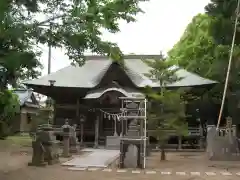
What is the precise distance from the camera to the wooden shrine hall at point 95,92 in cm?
2053

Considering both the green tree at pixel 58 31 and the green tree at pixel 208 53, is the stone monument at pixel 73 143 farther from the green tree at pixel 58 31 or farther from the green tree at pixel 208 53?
the green tree at pixel 58 31

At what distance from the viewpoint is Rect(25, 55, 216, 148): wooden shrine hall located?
67.4 ft

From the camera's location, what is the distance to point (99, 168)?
1128 centimetres

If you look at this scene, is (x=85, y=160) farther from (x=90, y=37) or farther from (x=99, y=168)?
(x=90, y=37)

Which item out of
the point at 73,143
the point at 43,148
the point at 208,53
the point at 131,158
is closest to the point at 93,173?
the point at 131,158

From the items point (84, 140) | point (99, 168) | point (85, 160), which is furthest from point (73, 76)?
point (99, 168)

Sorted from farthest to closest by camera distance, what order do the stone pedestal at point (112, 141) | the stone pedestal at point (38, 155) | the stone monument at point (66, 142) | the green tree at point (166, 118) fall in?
the stone pedestal at point (112, 141) < the stone monument at point (66, 142) < the green tree at point (166, 118) < the stone pedestal at point (38, 155)

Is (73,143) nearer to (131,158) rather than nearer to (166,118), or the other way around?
(166,118)

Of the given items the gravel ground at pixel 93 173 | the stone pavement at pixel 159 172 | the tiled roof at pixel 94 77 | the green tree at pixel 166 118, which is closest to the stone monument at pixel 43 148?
the gravel ground at pixel 93 173

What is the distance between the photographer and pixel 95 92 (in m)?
20.9

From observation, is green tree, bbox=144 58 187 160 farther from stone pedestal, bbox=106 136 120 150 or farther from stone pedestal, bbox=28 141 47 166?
stone pedestal, bbox=106 136 120 150

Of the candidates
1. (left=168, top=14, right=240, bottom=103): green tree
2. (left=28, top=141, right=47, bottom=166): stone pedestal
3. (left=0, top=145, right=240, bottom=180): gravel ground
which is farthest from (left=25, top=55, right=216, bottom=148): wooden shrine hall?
(left=0, top=145, right=240, bottom=180): gravel ground

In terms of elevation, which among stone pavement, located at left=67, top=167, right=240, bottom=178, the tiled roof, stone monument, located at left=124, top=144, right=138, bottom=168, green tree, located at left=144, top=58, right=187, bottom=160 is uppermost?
the tiled roof

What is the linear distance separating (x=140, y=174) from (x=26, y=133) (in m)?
23.7
